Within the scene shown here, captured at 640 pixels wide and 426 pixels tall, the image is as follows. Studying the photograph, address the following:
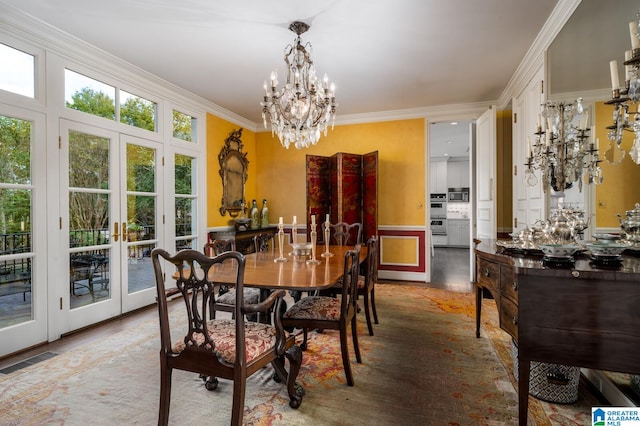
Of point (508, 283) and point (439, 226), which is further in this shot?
point (439, 226)

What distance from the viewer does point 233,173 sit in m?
5.43

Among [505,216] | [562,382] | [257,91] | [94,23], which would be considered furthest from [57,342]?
[505,216]

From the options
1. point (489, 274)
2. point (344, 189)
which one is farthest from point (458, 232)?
point (489, 274)

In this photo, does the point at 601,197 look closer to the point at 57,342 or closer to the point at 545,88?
the point at 545,88

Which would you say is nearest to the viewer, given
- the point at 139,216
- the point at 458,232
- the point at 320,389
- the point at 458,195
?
the point at 320,389

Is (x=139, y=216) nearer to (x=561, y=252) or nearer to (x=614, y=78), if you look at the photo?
(x=561, y=252)

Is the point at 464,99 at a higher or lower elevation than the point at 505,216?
higher

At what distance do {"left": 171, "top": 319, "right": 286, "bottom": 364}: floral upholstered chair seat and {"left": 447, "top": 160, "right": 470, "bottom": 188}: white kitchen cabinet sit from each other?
31.1ft

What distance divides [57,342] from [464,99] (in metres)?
5.59

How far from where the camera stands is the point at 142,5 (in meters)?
2.46

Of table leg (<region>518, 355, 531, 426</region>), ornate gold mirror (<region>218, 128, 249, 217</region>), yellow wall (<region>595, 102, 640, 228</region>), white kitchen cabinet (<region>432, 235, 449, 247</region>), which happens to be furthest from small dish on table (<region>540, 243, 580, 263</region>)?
white kitchen cabinet (<region>432, 235, 449, 247</region>)

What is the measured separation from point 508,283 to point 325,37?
254cm

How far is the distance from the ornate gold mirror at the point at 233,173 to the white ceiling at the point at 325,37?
1.23 meters

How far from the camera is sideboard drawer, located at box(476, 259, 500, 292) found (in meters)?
1.93
